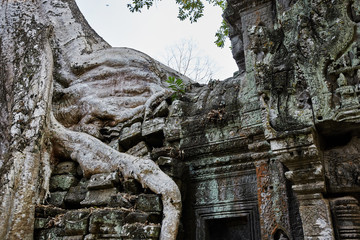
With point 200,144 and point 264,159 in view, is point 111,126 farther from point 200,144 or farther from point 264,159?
point 264,159

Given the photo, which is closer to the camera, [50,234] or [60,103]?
[50,234]

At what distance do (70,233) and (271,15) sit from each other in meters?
3.58

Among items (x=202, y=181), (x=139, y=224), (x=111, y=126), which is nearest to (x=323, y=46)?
(x=202, y=181)

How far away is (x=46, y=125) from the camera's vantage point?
16.1 ft

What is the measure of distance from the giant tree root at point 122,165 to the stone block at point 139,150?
281mm

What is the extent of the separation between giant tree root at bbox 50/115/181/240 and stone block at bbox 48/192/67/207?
1.39ft

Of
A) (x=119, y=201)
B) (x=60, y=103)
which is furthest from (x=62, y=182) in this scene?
(x=60, y=103)

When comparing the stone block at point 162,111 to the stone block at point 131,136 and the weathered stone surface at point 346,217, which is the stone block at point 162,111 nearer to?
the stone block at point 131,136

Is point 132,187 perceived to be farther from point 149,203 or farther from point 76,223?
point 76,223

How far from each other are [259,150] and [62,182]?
9.18 ft

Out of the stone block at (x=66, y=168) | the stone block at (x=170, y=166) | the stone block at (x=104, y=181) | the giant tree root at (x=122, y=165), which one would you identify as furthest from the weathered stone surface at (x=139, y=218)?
the stone block at (x=66, y=168)

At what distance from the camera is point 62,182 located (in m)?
4.66

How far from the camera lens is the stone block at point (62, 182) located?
4.61 m

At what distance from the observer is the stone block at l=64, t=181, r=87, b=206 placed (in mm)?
4270
